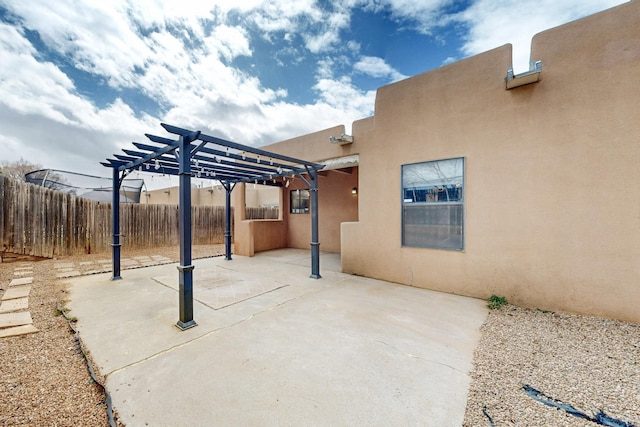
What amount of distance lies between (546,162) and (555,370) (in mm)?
2964

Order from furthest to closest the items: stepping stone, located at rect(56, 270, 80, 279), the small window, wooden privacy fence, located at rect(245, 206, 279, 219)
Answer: wooden privacy fence, located at rect(245, 206, 279, 219), the small window, stepping stone, located at rect(56, 270, 80, 279)

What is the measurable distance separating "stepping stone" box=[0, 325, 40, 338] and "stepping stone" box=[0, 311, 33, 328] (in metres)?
0.13

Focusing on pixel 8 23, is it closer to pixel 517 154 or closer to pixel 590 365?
pixel 517 154

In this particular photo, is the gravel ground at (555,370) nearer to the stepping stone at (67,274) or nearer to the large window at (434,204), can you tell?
the large window at (434,204)

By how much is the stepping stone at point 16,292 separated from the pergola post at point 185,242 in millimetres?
3407

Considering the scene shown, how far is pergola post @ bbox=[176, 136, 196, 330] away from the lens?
10.1 ft

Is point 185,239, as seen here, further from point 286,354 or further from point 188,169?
point 286,354

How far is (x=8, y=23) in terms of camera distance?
15.1 feet

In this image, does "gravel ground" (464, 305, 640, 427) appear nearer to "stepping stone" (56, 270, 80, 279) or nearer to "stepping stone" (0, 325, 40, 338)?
"stepping stone" (0, 325, 40, 338)

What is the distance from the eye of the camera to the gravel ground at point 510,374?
167 cm

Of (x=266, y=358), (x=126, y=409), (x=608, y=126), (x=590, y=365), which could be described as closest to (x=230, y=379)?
(x=266, y=358)

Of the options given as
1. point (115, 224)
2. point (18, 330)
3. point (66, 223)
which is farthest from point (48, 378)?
point (66, 223)

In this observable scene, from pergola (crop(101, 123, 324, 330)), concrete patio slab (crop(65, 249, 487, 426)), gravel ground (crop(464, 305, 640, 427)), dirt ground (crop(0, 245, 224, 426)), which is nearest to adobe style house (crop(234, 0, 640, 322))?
gravel ground (crop(464, 305, 640, 427))

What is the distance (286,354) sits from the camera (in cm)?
246
